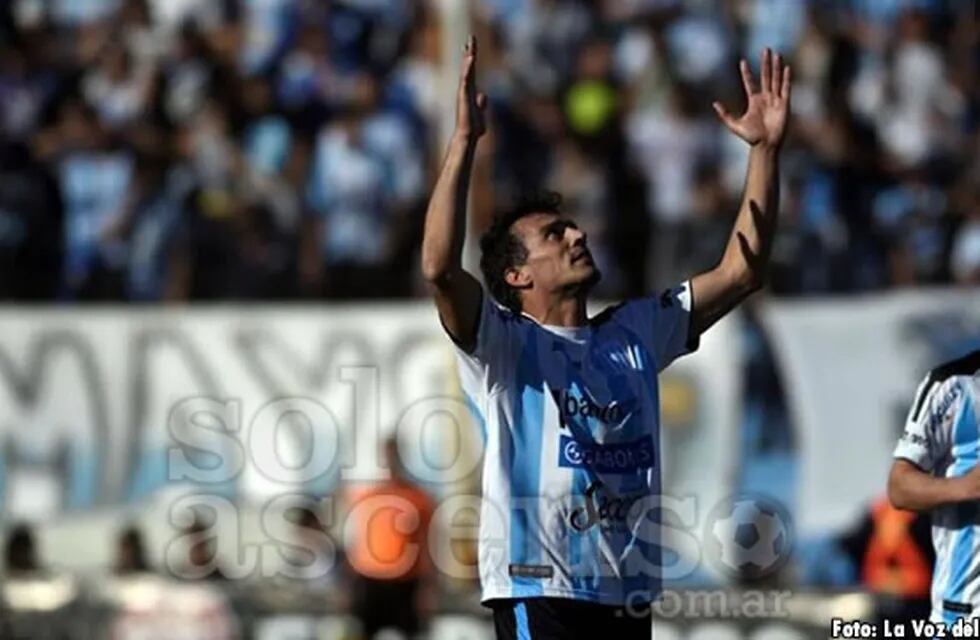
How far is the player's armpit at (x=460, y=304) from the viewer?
780cm

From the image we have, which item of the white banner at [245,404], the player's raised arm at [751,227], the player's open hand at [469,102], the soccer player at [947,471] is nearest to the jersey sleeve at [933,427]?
the soccer player at [947,471]

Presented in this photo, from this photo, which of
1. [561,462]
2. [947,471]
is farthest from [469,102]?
[947,471]

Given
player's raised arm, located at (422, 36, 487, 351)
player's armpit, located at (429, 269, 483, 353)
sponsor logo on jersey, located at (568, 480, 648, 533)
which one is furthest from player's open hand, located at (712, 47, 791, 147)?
sponsor logo on jersey, located at (568, 480, 648, 533)

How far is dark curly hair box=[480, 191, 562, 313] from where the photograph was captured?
27.5 ft

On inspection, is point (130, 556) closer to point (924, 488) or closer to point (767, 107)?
point (767, 107)

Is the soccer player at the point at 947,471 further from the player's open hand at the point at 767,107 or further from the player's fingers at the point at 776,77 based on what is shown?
the player's fingers at the point at 776,77

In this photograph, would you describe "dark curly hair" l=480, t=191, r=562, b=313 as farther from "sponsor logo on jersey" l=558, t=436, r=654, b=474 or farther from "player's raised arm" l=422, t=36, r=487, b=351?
"sponsor logo on jersey" l=558, t=436, r=654, b=474

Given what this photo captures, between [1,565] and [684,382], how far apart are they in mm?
5061

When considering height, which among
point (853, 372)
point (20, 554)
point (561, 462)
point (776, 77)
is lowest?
point (20, 554)

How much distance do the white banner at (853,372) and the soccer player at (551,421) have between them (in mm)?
8061

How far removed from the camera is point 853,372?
16.5 meters

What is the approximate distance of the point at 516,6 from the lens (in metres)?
19.5

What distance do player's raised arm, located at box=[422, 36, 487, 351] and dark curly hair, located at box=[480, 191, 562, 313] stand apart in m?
0.49

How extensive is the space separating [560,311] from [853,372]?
8.60 meters
